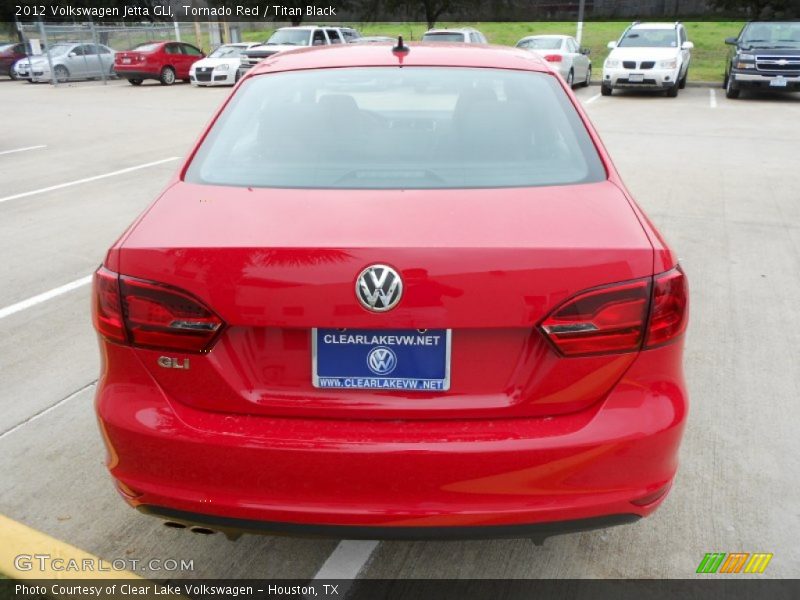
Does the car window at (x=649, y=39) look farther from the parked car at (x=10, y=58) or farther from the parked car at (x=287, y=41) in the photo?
the parked car at (x=10, y=58)

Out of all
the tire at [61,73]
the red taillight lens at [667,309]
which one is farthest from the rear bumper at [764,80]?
the tire at [61,73]

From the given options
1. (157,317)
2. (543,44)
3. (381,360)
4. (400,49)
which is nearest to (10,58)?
(543,44)

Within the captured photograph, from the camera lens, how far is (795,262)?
5797 mm

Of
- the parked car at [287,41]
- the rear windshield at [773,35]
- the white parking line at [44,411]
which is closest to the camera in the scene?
the white parking line at [44,411]

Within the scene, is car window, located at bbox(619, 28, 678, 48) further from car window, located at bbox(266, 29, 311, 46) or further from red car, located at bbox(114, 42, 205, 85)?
red car, located at bbox(114, 42, 205, 85)

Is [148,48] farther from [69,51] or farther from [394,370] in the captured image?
[394,370]

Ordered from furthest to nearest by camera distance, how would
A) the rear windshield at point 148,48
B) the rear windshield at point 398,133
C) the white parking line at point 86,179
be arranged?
1. the rear windshield at point 148,48
2. the white parking line at point 86,179
3. the rear windshield at point 398,133

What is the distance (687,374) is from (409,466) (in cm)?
252

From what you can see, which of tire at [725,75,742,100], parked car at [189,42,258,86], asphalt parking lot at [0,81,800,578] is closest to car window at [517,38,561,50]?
tire at [725,75,742,100]

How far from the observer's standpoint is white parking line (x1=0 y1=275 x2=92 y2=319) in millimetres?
4934

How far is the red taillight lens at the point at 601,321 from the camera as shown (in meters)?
1.95

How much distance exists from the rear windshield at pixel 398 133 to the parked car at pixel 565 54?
17.0 metres

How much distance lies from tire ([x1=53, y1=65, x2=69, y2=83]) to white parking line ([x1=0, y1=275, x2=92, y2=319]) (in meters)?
23.8

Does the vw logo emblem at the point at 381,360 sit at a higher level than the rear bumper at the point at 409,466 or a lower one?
higher
